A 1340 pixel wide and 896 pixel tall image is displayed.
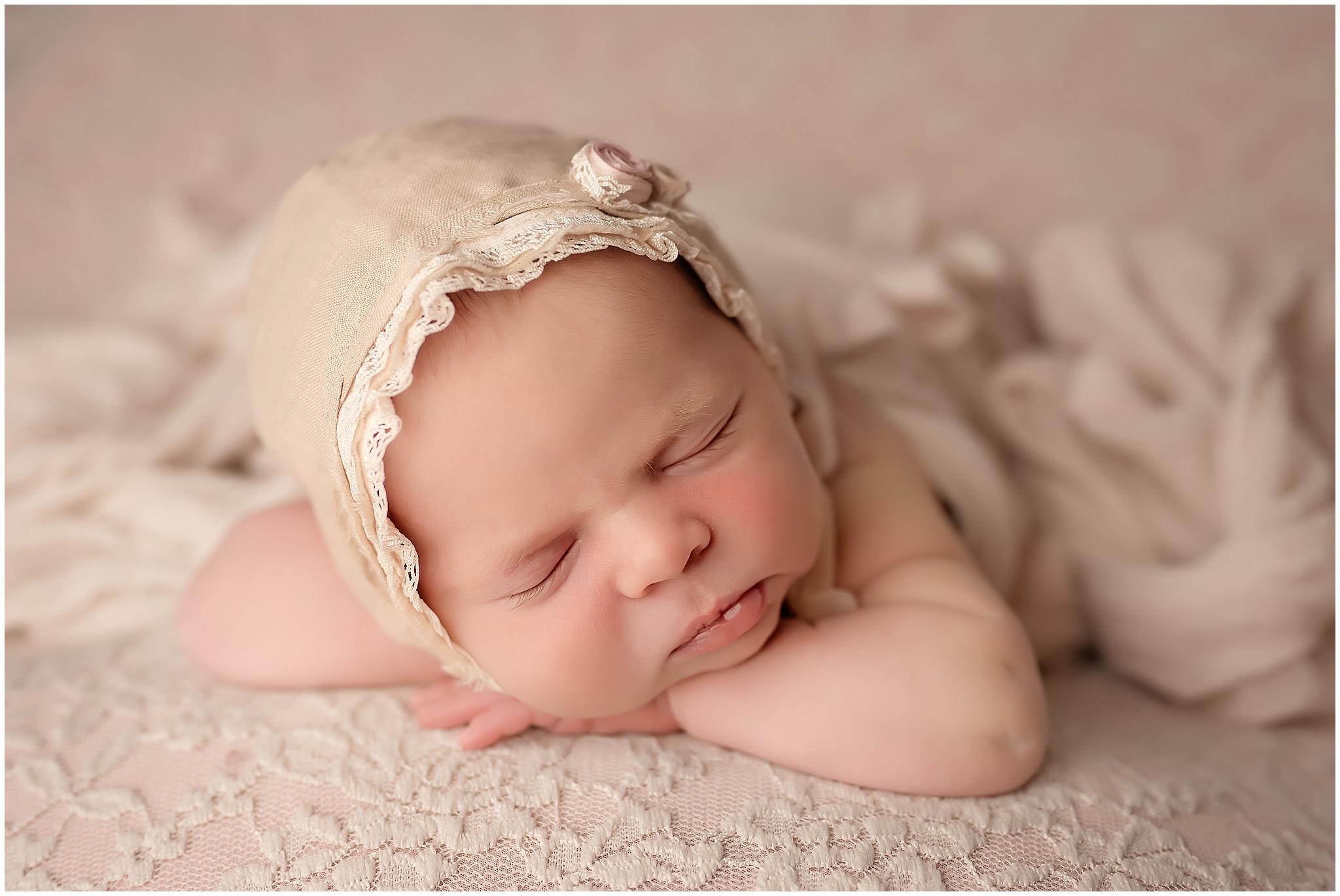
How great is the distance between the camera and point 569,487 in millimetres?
843

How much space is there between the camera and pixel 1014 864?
0.82 meters

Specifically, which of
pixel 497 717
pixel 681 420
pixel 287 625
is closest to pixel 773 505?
pixel 681 420

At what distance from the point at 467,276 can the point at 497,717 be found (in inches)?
17.0

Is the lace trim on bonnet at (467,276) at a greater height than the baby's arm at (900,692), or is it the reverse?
the lace trim on bonnet at (467,276)

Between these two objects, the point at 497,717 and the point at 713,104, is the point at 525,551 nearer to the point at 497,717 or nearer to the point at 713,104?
the point at 497,717

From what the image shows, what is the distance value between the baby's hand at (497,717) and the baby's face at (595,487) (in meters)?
0.04

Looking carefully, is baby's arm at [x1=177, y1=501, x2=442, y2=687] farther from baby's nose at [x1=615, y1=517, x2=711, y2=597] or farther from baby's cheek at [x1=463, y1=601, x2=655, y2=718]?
baby's nose at [x1=615, y1=517, x2=711, y2=597]

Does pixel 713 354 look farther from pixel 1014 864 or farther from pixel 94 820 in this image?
pixel 94 820

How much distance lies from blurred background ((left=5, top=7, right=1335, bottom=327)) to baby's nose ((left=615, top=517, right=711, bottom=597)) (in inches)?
41.2

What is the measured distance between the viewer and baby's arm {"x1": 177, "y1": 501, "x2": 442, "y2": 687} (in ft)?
3.53

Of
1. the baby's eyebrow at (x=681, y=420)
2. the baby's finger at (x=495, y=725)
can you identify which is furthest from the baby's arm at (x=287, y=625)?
the baby's eyebrow at (x=681, y=420)

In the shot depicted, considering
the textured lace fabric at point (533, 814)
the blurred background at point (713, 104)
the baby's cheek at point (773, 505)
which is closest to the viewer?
the textured lace fabric at point (533, 814)

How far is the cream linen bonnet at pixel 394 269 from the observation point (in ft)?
2.72

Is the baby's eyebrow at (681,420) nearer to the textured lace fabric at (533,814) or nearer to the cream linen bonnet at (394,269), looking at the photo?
the cream linen bonnet at (394,269)
